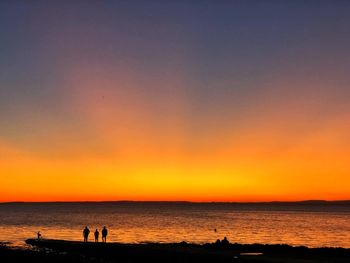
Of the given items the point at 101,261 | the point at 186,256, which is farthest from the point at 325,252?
the point at 101,261

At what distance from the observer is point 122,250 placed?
43031 mm

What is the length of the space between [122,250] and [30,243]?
21033 mm

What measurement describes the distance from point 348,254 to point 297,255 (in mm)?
5704

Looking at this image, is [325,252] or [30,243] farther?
[30,243]

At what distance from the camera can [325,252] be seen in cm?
4303

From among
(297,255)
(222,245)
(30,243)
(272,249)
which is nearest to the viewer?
(297,255)

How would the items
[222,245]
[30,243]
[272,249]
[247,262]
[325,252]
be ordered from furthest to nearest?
1. [30,243]
2. [222,245]
3. [272,249]
4. [325,252]
5. [247,262]

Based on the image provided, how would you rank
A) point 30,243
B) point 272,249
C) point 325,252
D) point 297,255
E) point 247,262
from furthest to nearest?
point 30,243 → point 272,249 → point 325,252 → point 297,255 → point 247,262

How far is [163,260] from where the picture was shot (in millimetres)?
35594

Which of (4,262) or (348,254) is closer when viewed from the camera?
(4,262)

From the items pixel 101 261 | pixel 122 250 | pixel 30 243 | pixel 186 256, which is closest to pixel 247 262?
pixel 186 256

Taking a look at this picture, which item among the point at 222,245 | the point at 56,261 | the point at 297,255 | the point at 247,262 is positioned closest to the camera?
the point at 247,262

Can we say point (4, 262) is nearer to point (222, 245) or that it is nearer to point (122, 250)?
point (122, 250)

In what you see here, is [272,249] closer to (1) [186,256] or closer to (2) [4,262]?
(1) [186,256]
